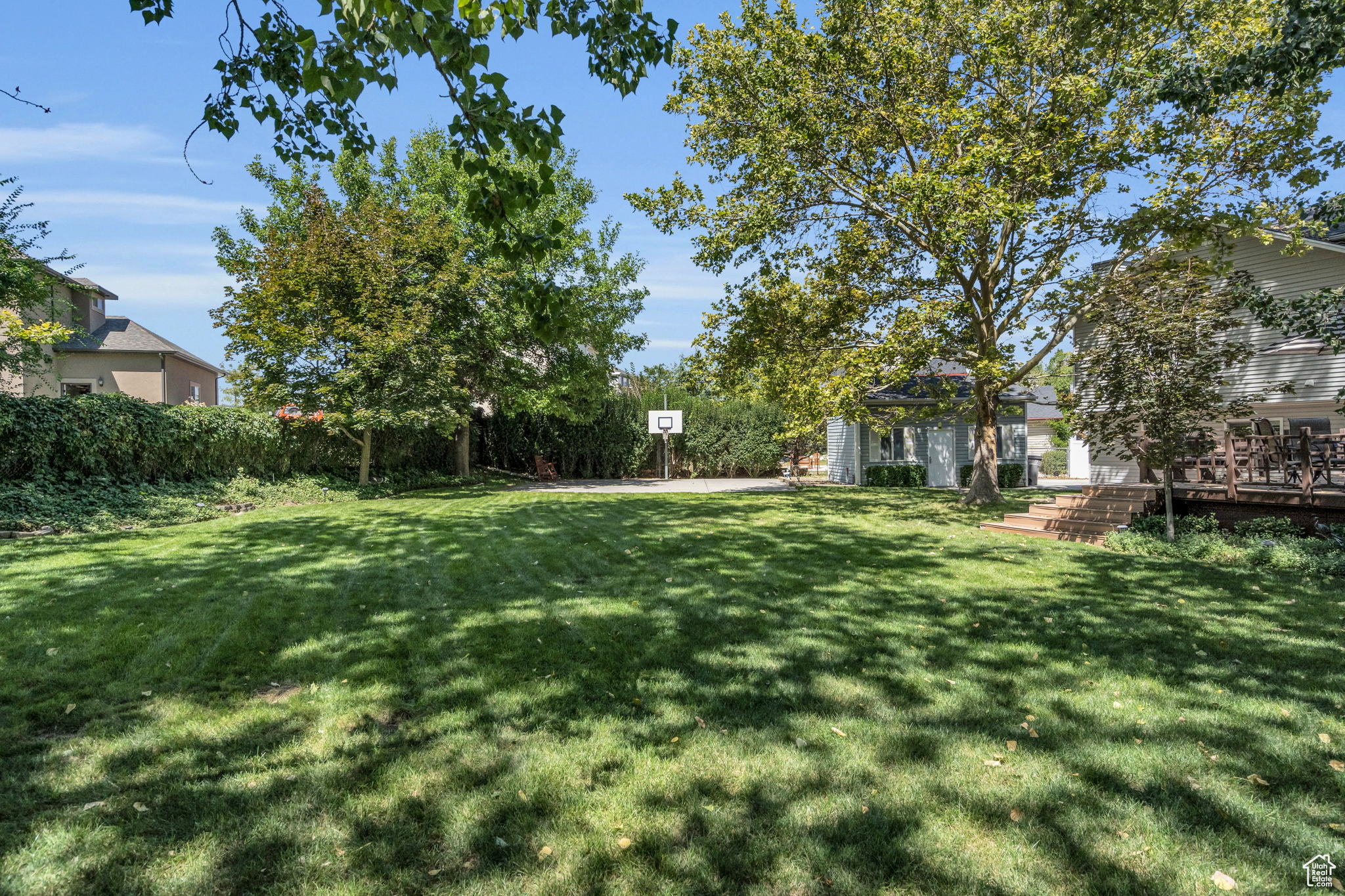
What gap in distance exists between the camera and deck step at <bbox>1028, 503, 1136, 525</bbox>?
415 inches

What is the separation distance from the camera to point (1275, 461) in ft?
33.3

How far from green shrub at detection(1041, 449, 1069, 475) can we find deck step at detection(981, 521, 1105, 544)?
23582 mm

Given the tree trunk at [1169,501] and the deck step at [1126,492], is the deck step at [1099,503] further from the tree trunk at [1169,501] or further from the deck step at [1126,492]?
the tree trunk at [1169,501]

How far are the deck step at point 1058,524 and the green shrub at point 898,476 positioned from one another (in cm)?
1081

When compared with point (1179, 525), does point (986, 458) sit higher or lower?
higher

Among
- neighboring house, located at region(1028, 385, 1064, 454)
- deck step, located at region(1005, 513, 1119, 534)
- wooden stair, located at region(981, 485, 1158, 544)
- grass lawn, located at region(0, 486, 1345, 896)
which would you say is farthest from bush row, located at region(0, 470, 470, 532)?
neighboring house, located at region(1028, 385, 1064, 454)

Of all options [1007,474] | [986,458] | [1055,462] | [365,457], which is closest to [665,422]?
[365,457]

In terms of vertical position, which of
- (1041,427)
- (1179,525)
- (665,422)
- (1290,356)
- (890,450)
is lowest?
(1179,525)

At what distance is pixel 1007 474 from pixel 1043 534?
12.8 metres

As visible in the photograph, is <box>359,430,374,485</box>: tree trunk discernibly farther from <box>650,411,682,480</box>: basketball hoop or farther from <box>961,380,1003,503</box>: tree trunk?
<box>961,380,1003,503</box>: tree trunk

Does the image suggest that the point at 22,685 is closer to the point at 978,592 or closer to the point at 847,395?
the point at 978,592

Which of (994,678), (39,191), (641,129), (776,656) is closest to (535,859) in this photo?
(776,656)

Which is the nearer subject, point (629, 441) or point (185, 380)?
point (185, 380)

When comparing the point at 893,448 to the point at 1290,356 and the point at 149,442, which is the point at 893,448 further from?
the point at 149,442
